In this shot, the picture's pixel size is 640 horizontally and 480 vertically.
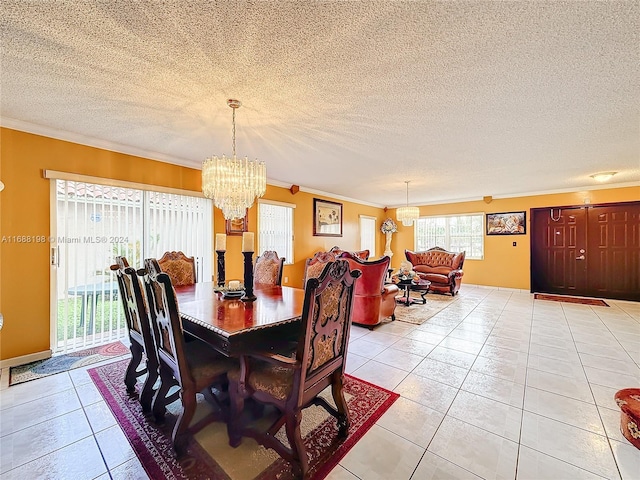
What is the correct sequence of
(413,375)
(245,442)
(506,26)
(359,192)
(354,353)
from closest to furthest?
(506,26), (245,442), (413,375), (354,353), (359,192)

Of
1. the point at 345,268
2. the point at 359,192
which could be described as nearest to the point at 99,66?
the point at 345,268

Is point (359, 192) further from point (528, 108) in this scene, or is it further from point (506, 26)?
point (506, 26)

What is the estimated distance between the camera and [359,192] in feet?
21.3

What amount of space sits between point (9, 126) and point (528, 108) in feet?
15.8

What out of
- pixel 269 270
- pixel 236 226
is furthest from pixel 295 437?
pixel 236 226

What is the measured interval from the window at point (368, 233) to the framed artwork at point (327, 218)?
1.15 metres

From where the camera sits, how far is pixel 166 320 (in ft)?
5.06

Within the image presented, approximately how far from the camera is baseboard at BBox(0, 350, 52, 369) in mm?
2568

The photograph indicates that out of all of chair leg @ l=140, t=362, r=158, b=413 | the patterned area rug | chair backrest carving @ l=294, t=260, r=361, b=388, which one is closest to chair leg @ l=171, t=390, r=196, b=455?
chair leg @ l=140, t=362, r=158, b=413

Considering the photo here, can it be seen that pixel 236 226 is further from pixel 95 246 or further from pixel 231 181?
pixel 231 181

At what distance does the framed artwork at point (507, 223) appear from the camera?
6415mm

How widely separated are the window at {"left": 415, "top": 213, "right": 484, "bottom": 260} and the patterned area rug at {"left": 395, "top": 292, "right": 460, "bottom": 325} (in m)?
1.99

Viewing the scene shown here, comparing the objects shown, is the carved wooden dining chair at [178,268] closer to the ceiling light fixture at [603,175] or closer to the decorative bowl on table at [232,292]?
the decorative bowl on table at [232,292]

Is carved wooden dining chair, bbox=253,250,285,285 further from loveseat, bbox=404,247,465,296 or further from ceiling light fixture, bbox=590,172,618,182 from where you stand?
ceiling light fixture, bbox=590,172,618,182
